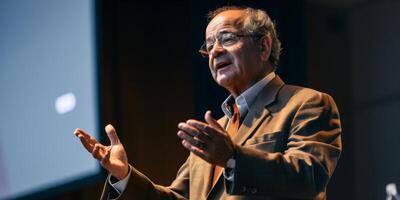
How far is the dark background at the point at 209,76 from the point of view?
15.4 feet

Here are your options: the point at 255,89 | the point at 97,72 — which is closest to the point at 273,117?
the point at 255,89

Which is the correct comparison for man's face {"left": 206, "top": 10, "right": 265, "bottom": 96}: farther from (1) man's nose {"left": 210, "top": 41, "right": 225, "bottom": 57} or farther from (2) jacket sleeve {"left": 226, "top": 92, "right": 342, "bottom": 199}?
(2) jacket sleeve {"left": 226, "top": 92, "right": 342, "bottom": 199}

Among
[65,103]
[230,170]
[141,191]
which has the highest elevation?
[230,170]

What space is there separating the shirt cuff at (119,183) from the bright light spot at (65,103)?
1597 millimetres

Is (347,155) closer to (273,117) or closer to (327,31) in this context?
(327,31)

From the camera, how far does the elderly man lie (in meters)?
2.32

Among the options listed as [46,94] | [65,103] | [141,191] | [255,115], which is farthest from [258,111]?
[46,94]

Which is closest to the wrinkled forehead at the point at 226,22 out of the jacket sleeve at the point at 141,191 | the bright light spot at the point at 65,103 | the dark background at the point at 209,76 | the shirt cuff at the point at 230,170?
the jacket sleeve at the point at 141,191

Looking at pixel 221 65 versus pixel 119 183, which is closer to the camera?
pixel 119 183

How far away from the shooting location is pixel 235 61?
110 inches

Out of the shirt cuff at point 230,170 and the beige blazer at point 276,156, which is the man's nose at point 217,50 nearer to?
the beige blazer at point 276,156

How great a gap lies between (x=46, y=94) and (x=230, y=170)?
2218mm

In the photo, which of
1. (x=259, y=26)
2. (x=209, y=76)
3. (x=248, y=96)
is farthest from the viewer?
(x=209, y=76)

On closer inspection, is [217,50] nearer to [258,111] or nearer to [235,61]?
[235,61]
